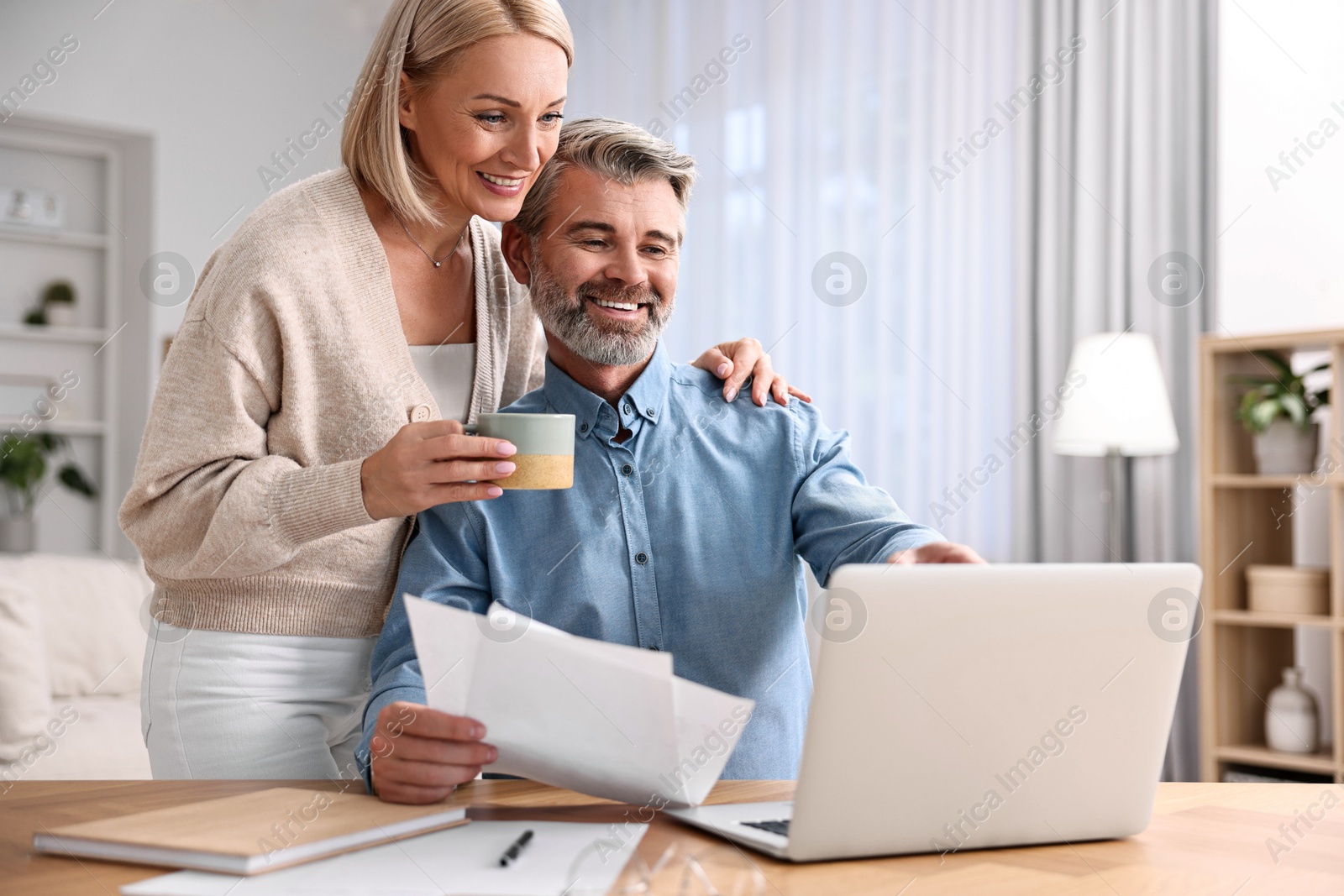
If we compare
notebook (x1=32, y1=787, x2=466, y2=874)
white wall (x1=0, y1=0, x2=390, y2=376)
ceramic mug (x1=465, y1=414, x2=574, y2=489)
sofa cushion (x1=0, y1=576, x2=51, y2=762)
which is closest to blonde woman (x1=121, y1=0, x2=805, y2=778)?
ceramic mug (x1=465, y1=414, x2=574, y2=489)

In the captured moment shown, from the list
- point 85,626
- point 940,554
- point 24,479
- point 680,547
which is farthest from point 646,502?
point 24,479

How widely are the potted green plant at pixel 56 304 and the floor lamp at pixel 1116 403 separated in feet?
12.8

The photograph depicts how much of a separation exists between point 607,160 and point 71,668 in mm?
2652

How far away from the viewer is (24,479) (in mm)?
4758

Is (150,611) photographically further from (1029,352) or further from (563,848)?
(1029,352)

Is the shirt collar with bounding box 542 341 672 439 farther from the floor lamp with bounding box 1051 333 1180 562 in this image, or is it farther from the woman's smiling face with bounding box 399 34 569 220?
the floor lamp with bounding box 1051 333 1180 562

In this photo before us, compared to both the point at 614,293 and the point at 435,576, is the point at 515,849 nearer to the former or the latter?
the point at 435,576

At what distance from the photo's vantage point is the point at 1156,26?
3506 millimetres

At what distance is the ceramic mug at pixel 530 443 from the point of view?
119cm

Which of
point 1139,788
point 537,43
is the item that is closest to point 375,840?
point 1139,788

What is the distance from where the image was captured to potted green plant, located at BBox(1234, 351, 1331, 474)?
303 centimetres

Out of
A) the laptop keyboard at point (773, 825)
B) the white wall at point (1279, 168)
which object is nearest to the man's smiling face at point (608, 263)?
the laptop keyboard at point (773, 825)

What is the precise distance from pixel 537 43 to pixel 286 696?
0.82m

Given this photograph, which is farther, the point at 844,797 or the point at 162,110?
the point at 162,110
